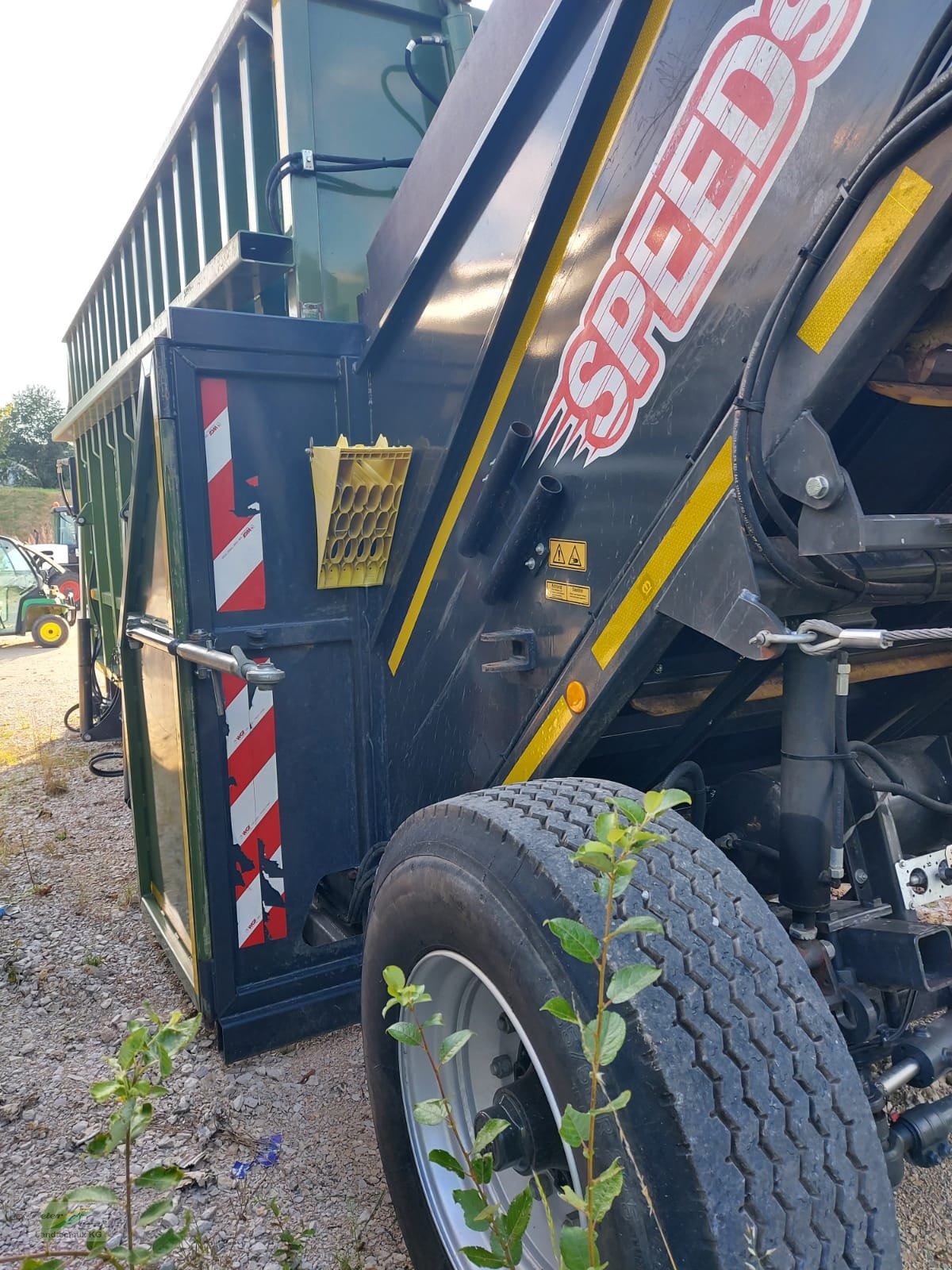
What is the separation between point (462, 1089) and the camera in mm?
1835

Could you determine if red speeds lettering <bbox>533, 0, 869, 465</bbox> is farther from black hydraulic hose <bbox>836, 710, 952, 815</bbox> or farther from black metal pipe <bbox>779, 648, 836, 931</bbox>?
black hydraulic hose <bbox>836, 710, 952, 815</bbox>

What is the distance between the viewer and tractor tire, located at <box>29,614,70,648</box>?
14.8 m

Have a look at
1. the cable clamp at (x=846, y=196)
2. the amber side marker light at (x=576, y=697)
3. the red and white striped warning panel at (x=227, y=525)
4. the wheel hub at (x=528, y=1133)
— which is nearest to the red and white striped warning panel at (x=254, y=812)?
the red and white striped warning panel at (x=227, y=525)

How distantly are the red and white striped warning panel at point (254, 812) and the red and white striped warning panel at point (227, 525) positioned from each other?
243 mm

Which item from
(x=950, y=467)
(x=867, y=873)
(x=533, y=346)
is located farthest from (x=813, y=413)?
(x=867, y=873)

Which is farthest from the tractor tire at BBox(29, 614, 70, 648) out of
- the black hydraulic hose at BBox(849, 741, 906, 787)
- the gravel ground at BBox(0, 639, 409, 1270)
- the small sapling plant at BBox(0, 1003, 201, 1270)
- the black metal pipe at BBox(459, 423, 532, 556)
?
the black hydraulic hose at BBox(849, 741, 906, 787)

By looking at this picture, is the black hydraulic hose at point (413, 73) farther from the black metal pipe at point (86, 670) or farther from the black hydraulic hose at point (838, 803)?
the black metal pipe at point (86, 670)

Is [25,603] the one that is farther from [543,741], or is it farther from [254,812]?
[543,741]

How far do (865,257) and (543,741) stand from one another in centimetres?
107

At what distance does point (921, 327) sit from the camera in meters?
1.33

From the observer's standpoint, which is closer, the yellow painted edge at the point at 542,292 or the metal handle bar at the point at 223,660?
the yellow painted edge at the point at 542,292

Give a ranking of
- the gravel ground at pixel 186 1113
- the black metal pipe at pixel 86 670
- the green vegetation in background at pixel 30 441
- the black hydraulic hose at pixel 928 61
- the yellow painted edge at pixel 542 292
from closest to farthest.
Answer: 1. the black hydraulic hose at pixel 928 61
2. the yellow painted edge at pixel 542 292
3. the gravel ground at pixel 186 1113
4. the black metal pipe at pixel 86 670
5. the green vegetation in background at pixel 30 441

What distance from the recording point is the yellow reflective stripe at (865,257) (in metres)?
1.17

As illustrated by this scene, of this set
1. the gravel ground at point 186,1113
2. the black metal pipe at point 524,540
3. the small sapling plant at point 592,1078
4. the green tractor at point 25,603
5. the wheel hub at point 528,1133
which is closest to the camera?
the small sapling plant at point 592,1078
